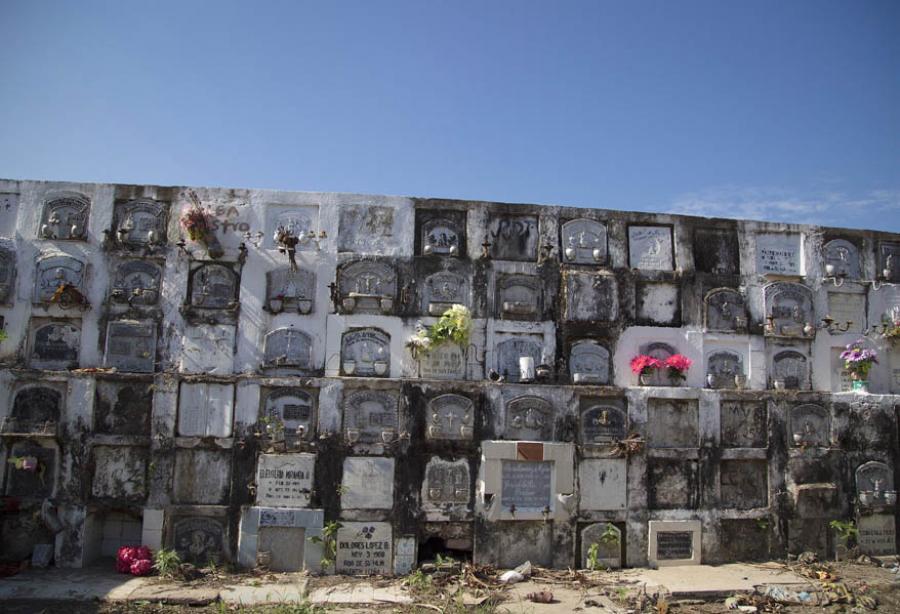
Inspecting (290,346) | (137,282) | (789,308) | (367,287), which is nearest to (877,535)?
(789,308)

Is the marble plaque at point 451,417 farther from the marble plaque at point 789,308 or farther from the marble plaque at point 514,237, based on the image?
the marble plaque at point 789,308

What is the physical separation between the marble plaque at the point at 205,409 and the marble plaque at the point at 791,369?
9.18 meters

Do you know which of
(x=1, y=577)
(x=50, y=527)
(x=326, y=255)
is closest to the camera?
(x=1, y=577)

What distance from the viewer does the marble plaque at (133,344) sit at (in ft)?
33.4

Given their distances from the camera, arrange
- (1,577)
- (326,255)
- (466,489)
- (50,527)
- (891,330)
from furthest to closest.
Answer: (891,330), (326,255), (466,489), (50,527), (1,577)

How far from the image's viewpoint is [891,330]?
38.2ft

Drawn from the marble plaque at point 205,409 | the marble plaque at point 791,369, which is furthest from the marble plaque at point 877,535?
the marble plaque at point 205,409

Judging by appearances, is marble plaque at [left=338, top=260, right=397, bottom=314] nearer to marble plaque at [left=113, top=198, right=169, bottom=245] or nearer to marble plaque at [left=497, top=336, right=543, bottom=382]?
marble plaque at [left=497, top=336, right=543, bottom=382]

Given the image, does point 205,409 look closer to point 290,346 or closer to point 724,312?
point 290,346

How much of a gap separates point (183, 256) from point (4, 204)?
3.00 meters

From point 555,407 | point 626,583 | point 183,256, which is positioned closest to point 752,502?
point 626,583

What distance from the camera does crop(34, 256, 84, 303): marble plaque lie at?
33.4 feet

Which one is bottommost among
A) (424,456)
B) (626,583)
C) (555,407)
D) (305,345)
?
(626,583)

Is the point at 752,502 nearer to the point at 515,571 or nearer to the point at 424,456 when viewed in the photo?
the point at 515,571
